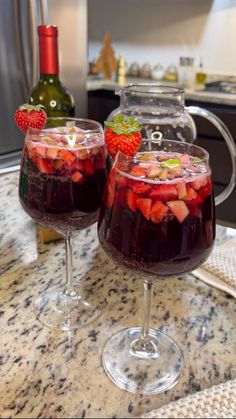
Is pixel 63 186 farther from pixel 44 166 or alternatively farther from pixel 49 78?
pixel 49 78

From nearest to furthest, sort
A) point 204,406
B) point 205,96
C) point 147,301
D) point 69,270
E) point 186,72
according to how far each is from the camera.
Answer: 1. point 204,406
2. point 147,301
3. point 69,270
4. point 205,96
5. point 186,72

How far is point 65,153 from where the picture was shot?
1.77ft

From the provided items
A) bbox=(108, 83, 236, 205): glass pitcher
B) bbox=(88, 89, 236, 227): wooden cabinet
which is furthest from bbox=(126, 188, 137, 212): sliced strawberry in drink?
bbox=(88, 89, 236, 227): wooden cabinet

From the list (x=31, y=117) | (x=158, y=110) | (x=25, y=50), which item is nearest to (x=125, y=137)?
(x=31, y=117)

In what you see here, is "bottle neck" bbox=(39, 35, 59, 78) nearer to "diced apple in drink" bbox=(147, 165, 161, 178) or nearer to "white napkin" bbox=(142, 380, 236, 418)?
"diced apple in drink" bbox=(147, 165, 161, 178)

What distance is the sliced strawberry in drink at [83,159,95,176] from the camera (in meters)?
0.55

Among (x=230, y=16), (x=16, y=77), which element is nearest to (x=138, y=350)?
(x=16, y=77)

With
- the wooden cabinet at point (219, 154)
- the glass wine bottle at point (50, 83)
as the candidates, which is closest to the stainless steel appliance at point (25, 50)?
the wooden cabinet at point (219, 154)

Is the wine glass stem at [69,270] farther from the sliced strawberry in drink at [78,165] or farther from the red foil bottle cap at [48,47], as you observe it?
the red foil bottle cap at [48,47]

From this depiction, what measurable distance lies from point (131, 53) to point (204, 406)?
3.05 meters

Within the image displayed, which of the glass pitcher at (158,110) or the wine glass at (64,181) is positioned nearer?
the wine glass at (64,181)

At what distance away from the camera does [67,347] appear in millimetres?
527

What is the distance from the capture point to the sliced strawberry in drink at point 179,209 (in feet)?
1.47

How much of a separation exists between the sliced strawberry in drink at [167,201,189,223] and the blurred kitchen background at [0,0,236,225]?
166 centimetres
